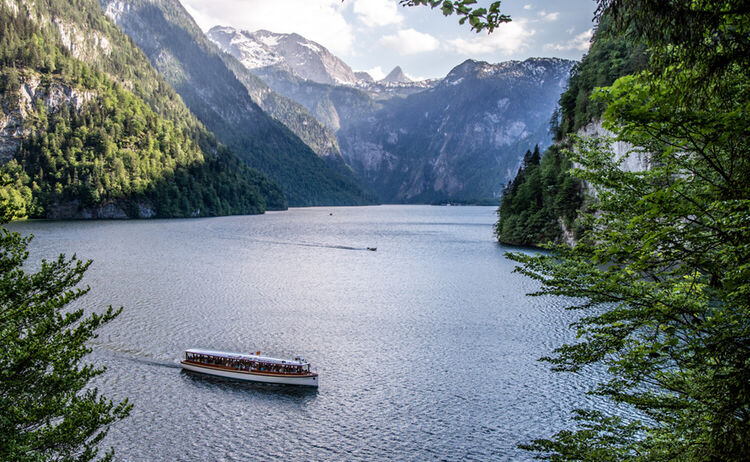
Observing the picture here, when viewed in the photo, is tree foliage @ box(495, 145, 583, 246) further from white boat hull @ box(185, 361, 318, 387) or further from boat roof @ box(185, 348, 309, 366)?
white boat hull @ box(185, 361, 318, 387)

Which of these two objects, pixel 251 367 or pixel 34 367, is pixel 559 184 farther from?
pixel 34 367

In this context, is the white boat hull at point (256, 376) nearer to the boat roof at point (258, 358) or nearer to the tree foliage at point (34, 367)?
the boat roof at point (258, 358)

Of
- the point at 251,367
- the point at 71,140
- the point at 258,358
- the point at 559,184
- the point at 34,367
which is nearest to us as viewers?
the point at 34,367

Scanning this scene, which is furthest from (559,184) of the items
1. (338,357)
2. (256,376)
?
(256,376)

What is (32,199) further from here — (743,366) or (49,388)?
(743,366)

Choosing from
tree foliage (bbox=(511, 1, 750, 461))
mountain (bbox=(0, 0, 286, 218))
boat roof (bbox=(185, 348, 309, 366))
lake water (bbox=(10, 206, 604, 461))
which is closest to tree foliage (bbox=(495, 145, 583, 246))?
lake water (bbox=(10, 206, 604, 461))

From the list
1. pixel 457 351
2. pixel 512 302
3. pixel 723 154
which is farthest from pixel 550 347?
pixel 723 154
